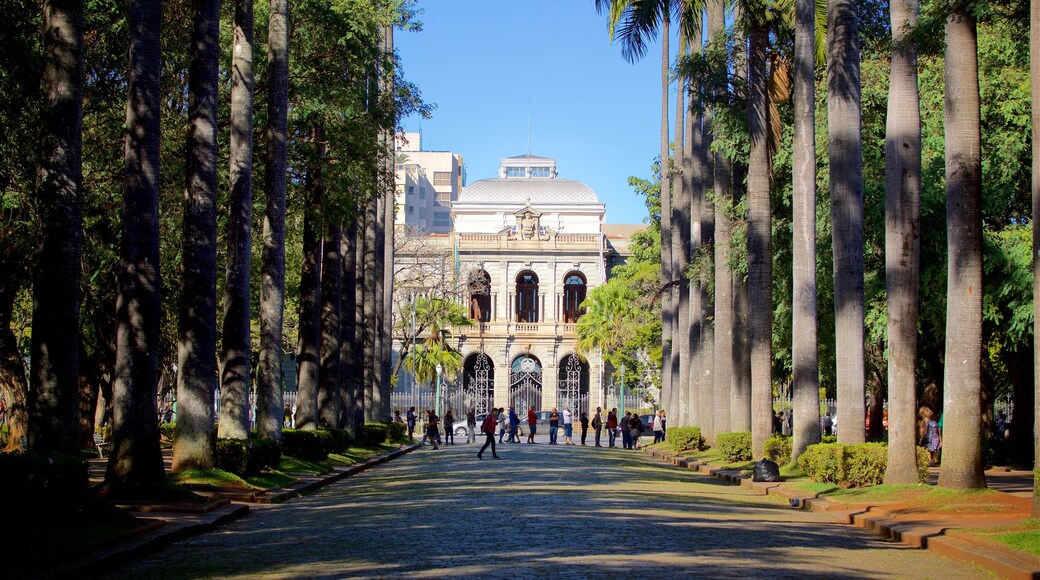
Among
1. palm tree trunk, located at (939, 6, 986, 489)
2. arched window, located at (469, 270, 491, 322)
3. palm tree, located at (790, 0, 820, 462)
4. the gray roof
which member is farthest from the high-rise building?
palm tree trunk, located at (939, 6, 986, 489)

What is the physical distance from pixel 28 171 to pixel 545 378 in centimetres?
7484

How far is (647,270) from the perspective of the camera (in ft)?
233

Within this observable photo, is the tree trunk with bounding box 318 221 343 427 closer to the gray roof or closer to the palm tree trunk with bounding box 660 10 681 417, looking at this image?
the palm tree trunk with bounding box 660 10 681 417

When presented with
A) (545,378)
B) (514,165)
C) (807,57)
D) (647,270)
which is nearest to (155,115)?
(807,57)

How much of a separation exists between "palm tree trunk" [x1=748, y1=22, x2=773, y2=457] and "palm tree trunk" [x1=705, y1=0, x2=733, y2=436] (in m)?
4.38

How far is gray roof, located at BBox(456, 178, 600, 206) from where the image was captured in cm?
10450

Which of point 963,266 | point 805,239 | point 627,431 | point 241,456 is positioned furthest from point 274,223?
point 627,431

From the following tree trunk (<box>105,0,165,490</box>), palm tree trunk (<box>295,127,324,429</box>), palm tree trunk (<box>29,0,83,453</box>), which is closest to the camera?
palm tree trunk (<box>29,0,83,453</box>)

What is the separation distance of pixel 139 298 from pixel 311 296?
12.9m

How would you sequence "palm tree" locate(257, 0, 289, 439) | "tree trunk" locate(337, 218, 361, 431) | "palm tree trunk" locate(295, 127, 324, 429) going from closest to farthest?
"palm tree" locate(257, 0, 289, 439)
"palm tree trunk" locate(295, 127, 324, 429)
"tree trunk" locate(337, 218, 361, 431)

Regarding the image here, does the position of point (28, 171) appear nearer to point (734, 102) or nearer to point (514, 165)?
point (734, 102)

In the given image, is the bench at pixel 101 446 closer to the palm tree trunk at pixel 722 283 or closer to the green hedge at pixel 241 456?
the green hedge at pixel 241 456

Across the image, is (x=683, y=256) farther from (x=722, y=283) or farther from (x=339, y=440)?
(x=339, y=440)

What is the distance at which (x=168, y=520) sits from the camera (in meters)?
15.6
